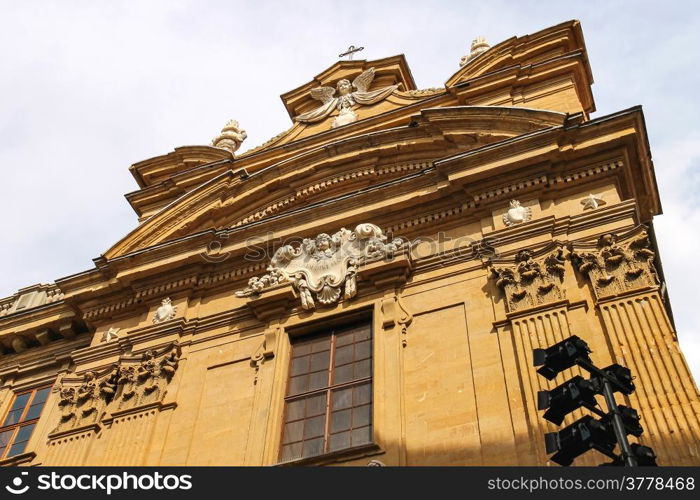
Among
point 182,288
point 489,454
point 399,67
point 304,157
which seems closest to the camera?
point 489,454

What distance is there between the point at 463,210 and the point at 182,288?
16.4 feet

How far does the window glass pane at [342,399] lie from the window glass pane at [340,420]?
4.1 inches

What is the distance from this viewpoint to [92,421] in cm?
1451

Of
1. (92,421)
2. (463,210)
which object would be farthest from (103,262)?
(463,210)

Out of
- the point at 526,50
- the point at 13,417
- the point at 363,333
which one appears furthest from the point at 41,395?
the point at 526,50

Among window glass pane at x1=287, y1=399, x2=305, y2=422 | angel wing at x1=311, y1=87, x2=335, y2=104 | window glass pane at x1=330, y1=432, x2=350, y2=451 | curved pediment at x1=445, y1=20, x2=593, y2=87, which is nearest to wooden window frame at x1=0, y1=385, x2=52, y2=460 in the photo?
window glass pane at x1=287, y1=399, x2=305, y2=422

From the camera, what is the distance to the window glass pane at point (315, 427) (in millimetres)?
12812

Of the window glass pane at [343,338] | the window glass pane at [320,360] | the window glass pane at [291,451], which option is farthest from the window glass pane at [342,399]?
the window glass pane at [343,338]

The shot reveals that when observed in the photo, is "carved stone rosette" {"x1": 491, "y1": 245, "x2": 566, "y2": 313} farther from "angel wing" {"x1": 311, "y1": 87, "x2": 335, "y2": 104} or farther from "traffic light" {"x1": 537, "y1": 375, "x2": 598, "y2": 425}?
"angel wing" {"x1": 311, "y1": 87, "x2": 335, "y2": 104}

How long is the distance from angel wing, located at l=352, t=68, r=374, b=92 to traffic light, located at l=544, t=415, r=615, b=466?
1313 centimetres

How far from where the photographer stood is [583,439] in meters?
7.92

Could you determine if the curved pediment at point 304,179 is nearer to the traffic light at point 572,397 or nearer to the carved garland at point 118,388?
the carved garland at point 118,388
